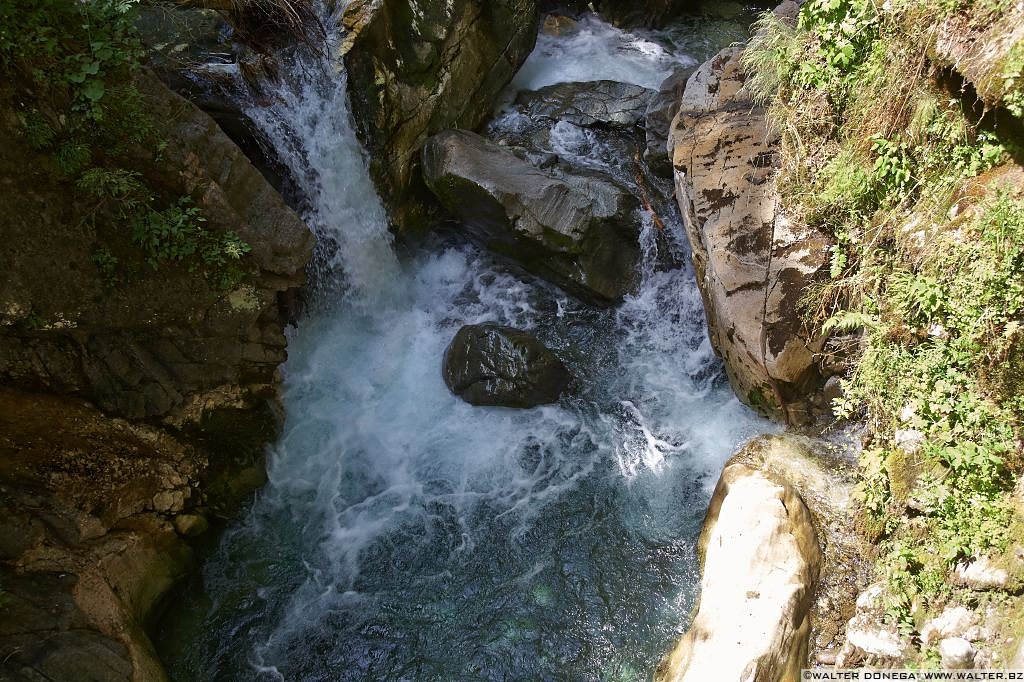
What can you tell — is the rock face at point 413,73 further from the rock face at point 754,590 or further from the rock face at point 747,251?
the rock face at point 754,590

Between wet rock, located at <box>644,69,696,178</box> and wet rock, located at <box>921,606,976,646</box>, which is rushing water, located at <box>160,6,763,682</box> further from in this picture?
wet rock, located at <box>921,606,976,646</box>

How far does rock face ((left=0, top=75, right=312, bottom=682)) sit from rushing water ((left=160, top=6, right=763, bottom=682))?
0.67 m

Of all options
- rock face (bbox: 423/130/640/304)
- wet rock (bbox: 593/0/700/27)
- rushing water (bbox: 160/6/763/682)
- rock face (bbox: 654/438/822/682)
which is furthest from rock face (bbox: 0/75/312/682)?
wet rock (bbox: 593/0/700/27)

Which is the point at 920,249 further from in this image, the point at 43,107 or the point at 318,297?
the point at 43,107

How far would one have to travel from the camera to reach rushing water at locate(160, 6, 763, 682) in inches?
212

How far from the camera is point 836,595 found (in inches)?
191

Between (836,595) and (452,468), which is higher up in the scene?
(836,595)

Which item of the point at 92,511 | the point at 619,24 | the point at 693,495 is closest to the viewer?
the point at 92,511

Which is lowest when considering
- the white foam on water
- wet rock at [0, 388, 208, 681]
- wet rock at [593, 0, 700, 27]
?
wet rock at [0, 388, 208, 681]

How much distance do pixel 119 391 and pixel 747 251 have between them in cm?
555

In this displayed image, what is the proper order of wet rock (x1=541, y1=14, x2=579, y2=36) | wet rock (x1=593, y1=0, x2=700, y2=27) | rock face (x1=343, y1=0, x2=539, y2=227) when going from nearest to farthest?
rock face (x1=343, y1=0, x2=539, y2=227) → wet rock (x1=541, y1=14, x2=579, y2=36) → wet rock (x1=593, y1=0, x2=700, y2=27)

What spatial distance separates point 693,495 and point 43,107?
19.9 ft

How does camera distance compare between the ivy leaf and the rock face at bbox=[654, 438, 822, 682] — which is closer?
the rock face at bbox=[654, 438, 822, 682]

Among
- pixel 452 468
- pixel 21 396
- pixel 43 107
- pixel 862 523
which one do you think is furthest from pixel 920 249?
pixel 21 396
